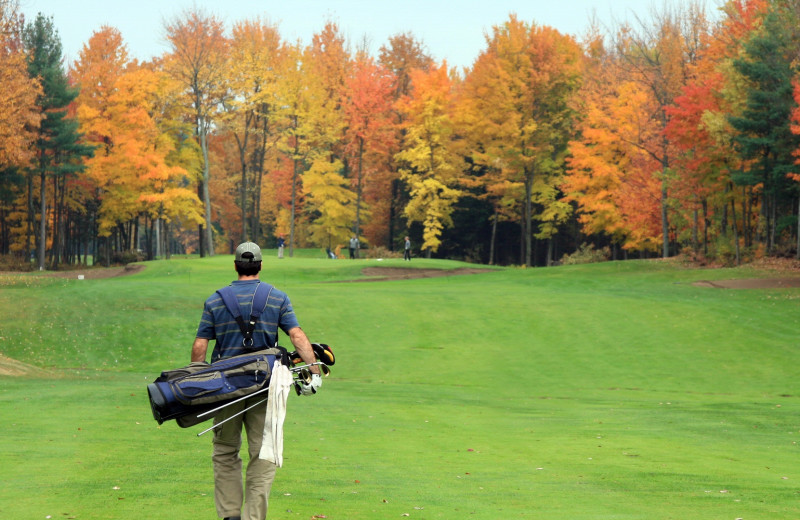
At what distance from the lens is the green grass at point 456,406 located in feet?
28.6

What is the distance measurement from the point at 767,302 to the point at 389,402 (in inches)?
786

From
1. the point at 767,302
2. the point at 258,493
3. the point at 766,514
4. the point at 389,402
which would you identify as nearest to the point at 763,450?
the point at 766,514

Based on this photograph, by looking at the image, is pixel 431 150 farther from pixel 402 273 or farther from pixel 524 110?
pixel 402 273

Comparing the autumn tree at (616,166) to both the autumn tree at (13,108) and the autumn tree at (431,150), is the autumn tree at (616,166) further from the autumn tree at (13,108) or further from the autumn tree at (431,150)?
the autumn tree at (13,108)

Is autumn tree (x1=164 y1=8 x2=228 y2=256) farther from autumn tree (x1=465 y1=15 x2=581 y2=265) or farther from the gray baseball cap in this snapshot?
the gray baseball cap

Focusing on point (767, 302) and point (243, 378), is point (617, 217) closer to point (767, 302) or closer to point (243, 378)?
point (767, 302)

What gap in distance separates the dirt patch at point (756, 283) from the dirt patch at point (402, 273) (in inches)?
627

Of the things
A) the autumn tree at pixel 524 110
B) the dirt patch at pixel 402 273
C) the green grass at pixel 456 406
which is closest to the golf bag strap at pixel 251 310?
the green grass at pixel 456 406

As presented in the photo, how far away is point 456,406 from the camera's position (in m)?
17.9

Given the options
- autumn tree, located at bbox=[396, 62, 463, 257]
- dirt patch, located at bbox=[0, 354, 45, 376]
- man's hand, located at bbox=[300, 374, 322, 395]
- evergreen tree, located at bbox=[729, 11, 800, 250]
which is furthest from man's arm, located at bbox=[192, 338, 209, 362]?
autumn tree, located at bbox=[396, 62, 463, 257]

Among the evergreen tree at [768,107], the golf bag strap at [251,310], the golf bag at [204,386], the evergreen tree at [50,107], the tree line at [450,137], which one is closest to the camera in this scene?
the golf bag at [204,386]

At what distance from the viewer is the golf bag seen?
6.60 metres

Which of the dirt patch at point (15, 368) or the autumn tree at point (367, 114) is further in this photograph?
the autumn tree at point (367, 114)

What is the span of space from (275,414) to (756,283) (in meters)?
34.4
